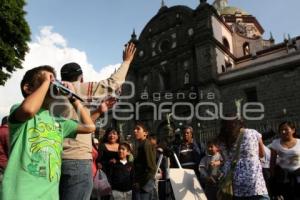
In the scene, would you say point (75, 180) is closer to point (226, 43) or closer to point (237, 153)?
point (237, 153)

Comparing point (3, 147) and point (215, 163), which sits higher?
point (3, 147)

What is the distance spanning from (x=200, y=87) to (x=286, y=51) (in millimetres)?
5939

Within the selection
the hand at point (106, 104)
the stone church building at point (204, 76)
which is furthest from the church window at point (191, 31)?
the hand at point (106, 104)

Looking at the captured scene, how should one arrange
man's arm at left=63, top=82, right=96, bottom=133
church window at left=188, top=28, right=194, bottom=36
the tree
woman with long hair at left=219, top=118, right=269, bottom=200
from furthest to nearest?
church window at left=188, top=28, right=194, bottom=36 < the tree < woman with long hair at left=219, top=118, right=269, bottom=200 < man's arm at left=63, top=82, right=96, bottom=133

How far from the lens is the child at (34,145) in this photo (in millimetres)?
1819

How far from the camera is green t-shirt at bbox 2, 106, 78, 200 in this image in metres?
1.80

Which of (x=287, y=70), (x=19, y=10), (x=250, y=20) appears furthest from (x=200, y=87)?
(x=250, y=20)

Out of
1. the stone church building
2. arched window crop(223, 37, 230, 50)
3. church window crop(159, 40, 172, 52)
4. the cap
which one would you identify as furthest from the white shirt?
church window crop(159, 40, 172, 52)

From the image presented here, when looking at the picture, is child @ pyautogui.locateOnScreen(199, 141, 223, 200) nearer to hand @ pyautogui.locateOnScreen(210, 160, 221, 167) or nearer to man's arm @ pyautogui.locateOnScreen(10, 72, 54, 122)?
hand @ pyautogui.locateOnScreen(210, 160, 221, 167)

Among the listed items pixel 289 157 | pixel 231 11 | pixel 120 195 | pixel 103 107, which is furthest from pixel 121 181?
pixel 231 11

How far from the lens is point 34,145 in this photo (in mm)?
1977

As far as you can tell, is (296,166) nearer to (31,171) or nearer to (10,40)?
(31,171)

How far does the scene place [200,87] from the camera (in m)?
20.0

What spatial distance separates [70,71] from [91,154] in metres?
0.86
